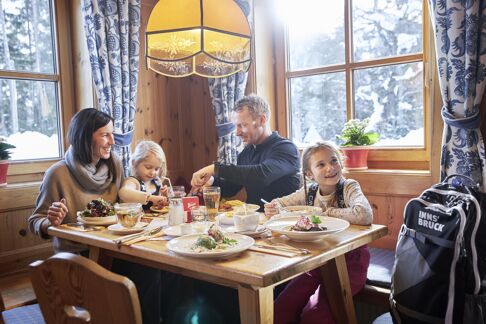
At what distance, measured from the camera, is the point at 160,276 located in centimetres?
217

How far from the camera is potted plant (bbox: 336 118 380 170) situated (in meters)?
2.66

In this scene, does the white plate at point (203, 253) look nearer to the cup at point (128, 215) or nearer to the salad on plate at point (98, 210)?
the cup at point (128, 215)

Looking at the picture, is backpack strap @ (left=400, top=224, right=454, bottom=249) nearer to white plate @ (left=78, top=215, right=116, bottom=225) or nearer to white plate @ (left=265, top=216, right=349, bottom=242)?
white plate @ (left=265, top=216, right=349, bottom=242)

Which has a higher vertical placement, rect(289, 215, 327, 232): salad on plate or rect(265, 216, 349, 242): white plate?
rect(289, 215, 327, 232): salad on plate

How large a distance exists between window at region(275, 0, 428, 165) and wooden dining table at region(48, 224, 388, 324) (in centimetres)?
124

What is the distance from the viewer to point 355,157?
105 inches

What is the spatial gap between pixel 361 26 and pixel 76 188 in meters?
1.91

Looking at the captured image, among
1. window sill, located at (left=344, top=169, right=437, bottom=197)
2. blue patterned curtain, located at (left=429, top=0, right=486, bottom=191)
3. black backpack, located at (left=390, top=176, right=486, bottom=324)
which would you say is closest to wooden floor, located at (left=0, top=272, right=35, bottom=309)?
black backpack, located at (left=390, top=176, right=486, bottom=324)

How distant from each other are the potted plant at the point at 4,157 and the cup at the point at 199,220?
4.51ft

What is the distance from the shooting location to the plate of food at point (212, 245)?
1297mm

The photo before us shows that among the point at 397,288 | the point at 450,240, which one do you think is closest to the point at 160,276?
the point at 397,288

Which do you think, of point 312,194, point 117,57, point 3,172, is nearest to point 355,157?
point 312,194

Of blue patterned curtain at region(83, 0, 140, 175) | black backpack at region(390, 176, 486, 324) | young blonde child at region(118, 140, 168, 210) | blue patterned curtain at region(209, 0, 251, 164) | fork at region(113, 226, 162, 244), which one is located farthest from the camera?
blue patterned curtain at region(209, 0, 251, 164)

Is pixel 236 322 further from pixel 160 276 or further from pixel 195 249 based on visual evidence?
pixel 195 249
